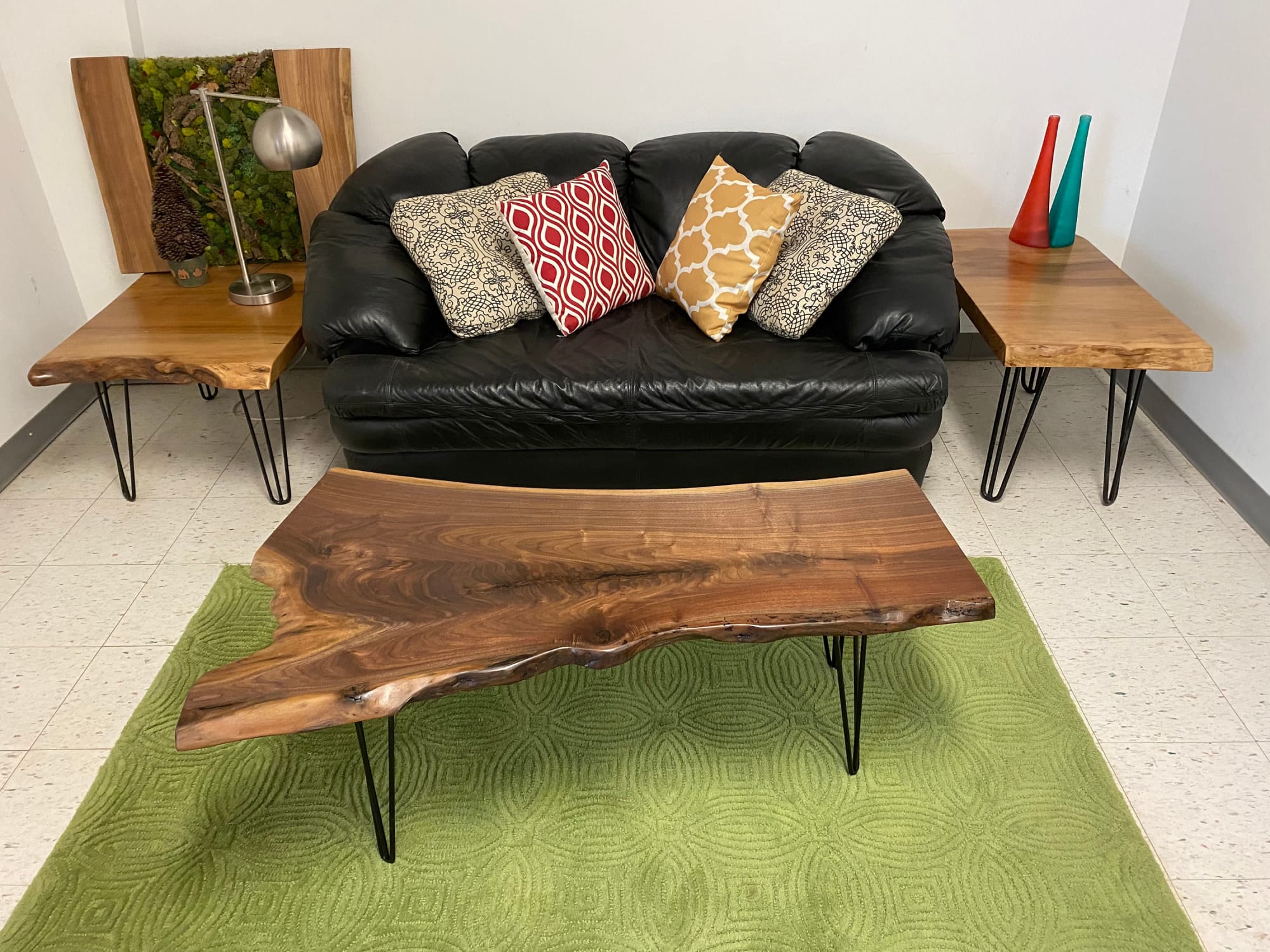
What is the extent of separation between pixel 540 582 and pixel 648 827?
0.54 meters

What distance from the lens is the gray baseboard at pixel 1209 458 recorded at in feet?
8.39

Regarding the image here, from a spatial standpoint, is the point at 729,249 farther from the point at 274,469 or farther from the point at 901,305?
the point at 274,469

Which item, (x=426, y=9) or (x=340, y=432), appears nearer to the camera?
(x=340, y=432)

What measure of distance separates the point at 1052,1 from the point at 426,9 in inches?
76.9

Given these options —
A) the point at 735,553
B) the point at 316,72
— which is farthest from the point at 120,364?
the point at 735,553

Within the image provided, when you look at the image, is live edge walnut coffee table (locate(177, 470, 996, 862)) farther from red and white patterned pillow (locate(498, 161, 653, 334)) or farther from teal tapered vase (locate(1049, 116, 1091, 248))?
teal tapered vase (locate(1049, 116, 1091, 248))

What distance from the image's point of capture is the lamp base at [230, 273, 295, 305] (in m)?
2.81

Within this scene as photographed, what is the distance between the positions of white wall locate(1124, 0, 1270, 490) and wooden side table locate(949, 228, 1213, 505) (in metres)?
0.24

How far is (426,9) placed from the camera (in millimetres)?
2902

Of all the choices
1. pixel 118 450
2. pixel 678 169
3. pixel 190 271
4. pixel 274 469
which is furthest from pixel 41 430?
pixel 678 169

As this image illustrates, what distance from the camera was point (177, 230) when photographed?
280cm

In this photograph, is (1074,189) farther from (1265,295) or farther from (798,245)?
(798,245)

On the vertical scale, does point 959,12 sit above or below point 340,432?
above

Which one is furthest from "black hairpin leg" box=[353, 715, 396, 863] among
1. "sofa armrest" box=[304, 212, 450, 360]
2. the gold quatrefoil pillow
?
the gold quatrefoil pillow
